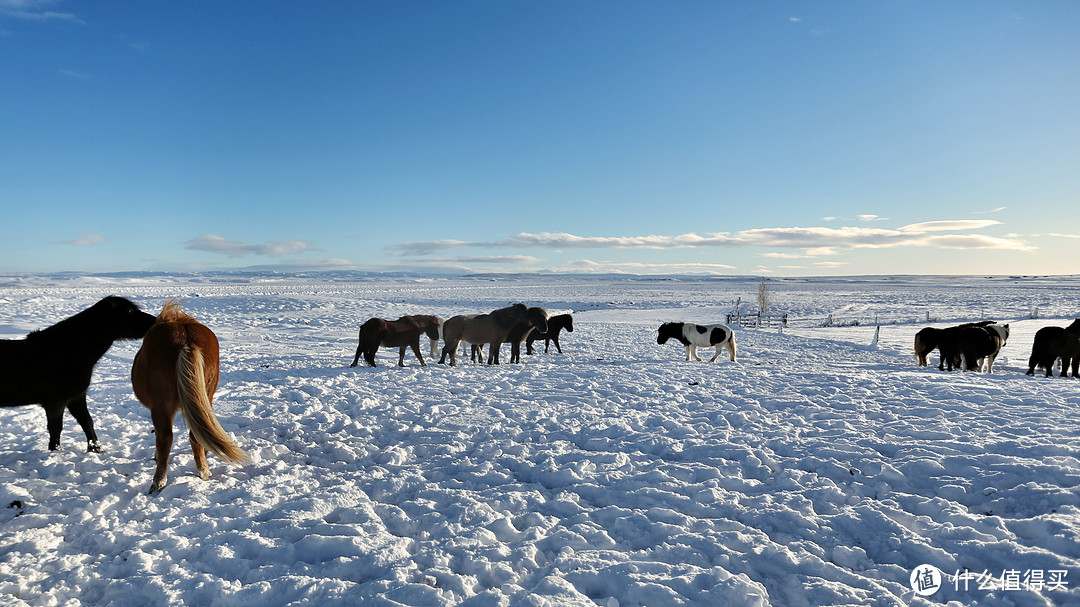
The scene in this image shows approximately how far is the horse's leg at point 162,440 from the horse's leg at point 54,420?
156 cm

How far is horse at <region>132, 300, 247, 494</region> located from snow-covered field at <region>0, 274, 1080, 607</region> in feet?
1.01

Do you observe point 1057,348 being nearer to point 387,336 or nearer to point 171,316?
point 387,336

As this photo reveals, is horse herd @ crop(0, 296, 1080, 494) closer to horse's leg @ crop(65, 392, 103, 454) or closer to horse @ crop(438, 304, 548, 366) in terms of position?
horse's leg @ crop(65, 392, 103, 454)

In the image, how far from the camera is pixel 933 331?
42.6 feet

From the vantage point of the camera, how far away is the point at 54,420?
524 cm

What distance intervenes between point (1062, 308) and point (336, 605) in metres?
56.6

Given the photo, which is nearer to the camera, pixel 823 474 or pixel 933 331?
pixel 823 474

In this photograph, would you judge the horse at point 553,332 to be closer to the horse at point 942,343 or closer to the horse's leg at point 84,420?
the horse at point 942,343

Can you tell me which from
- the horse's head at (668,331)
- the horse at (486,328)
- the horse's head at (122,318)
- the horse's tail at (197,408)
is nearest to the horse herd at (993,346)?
the horse's head at (668,331)

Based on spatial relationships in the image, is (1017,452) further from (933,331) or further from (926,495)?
(933,331)

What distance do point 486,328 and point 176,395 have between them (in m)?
8.48

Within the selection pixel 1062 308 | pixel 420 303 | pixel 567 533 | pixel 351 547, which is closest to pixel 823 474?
pixel 567 533

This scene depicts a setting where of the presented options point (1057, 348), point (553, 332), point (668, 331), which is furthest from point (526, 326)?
point (1057, 348)

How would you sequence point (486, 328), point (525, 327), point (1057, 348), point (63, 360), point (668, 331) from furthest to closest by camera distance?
point (668, 331)
point (525, 327)
point (486, 328)
point (1057, 348)
point (63, 360)
